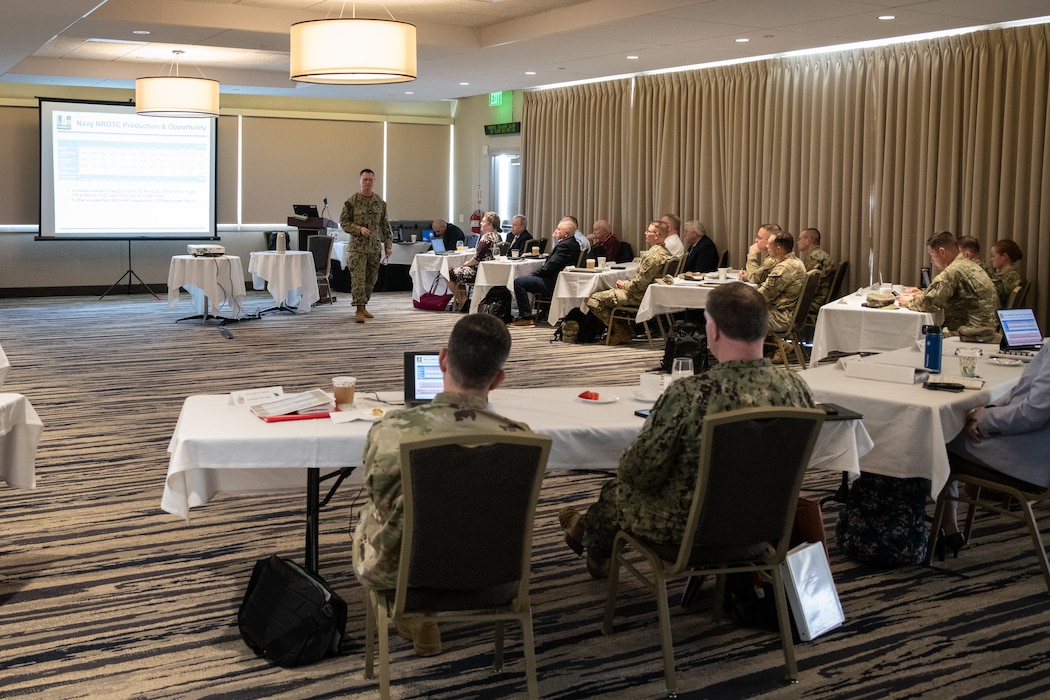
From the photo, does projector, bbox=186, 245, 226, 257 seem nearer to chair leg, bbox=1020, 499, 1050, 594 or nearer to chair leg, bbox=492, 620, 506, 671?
chair leg, bbox=492, 620, 506, 671

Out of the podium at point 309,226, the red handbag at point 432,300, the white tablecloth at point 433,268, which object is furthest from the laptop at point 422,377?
the podium at point 309,226

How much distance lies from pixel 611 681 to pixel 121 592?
1943 mm

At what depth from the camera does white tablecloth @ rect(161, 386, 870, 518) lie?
11.2 ft

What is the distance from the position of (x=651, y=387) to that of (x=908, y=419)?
1.02m

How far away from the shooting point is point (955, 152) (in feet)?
33.6

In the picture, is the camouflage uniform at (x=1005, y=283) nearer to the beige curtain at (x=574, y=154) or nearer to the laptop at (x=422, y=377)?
→ the laptop at (x=422, y=377)

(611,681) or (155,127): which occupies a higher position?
(155,127)

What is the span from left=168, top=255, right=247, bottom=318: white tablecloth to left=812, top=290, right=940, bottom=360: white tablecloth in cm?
668

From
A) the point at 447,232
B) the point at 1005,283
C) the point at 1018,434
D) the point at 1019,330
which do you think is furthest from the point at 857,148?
the point at 1018,434

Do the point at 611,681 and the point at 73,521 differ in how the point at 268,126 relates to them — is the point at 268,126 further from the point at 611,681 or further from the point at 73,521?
the point at 611,681

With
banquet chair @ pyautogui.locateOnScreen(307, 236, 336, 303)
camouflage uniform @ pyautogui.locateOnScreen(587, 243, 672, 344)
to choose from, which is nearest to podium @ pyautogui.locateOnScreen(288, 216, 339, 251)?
banquet chair @ pyautogui.locateOnScreen(307, 236, 336, 303)

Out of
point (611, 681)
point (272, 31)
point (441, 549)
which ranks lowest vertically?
point (611, 681)

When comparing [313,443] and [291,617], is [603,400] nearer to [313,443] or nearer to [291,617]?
[313,443]

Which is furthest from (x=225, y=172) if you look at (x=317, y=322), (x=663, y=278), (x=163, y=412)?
(x=163, y=412)
